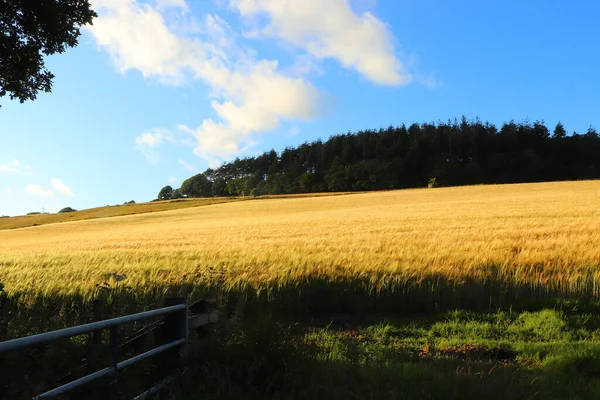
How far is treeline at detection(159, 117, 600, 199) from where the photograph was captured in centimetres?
8881

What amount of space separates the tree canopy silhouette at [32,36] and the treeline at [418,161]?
3131 inches

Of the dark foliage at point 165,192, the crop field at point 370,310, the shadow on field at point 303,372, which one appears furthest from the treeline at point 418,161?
the shadow on field at point 303,372

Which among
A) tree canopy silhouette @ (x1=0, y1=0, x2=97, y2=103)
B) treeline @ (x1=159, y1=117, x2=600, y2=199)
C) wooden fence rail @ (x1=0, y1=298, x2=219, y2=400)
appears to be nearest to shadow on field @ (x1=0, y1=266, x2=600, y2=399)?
wooden fence rail @ (x1=0, y1=298, x2=219, y2=400)

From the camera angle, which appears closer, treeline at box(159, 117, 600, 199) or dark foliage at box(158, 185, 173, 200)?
treeline at box(159, 117, 600, 199)

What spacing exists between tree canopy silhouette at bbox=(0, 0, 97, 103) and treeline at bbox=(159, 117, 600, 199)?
261 feet

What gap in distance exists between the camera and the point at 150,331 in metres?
4.36

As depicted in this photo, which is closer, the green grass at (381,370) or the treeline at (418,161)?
the green grass at (381,370)

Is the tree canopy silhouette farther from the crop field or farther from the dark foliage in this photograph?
the dark foliage

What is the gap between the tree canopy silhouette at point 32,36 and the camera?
332 inches

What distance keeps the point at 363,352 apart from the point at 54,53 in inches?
342

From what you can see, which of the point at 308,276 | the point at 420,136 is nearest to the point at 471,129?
the point at 420,136

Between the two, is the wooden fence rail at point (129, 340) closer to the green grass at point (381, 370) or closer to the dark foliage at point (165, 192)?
the green grass at point (381, 370)

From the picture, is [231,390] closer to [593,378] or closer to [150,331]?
[150,331]

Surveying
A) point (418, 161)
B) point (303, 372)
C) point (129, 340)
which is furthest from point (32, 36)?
point (418, 161)
